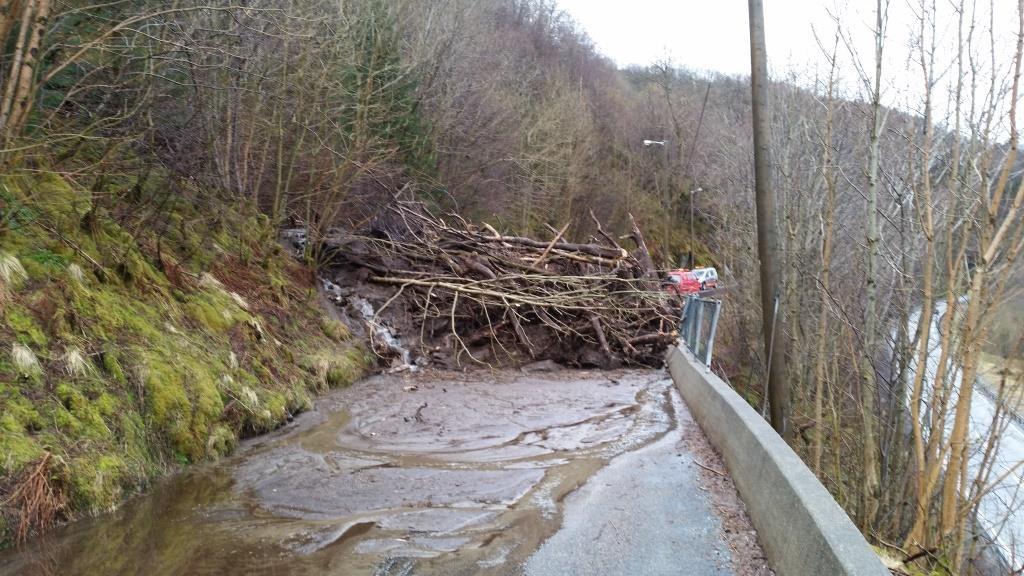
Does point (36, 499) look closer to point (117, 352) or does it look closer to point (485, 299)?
point (117, 352)

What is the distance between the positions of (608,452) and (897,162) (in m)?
6.37

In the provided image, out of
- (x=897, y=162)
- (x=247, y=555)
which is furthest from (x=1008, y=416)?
(x=247, y=555)

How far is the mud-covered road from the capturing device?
197 inches

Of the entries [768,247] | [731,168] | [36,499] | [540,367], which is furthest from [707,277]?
[36,499]

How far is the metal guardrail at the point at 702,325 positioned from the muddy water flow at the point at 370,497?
122 cm

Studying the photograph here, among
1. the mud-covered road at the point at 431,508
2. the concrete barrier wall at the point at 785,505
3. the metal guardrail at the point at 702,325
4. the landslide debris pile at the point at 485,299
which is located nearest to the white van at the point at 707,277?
the landslide debris pile at the point at 485,299

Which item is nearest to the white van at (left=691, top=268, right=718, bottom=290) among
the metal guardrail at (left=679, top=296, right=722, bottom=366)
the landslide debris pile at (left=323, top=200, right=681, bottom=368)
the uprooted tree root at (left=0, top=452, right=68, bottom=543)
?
the landslide debris pile at (left=323, top=200, right=681, bottom=368)

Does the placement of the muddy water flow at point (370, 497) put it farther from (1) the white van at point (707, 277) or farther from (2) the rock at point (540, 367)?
(1) the white van at point (707, 277)

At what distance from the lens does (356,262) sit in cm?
1755

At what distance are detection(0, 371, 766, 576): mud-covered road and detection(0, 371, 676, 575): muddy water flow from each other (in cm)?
2

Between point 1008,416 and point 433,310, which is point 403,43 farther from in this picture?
point 1008,416

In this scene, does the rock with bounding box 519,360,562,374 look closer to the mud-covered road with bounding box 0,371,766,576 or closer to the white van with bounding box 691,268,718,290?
the mud-covered road with bounding box 0,371,766,576

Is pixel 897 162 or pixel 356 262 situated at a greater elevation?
pixel 897 162

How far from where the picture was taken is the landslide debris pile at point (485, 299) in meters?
16.7
